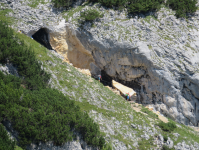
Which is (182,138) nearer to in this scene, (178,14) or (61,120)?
(61,120)

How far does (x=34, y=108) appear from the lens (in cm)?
1170

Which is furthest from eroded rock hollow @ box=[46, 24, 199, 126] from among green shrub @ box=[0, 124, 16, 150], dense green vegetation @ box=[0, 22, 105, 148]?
green shrub @ box=[0, 124, 16, 150]

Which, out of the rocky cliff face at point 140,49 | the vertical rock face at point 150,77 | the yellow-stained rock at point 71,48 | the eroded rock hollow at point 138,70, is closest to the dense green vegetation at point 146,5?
the rocky cliff face at point 140,49

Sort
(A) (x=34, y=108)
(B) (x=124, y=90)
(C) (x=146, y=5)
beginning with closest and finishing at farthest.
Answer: (A) (x=34, y=108) → (B) (x=124, y=90) → (C) (x=146, y=5)

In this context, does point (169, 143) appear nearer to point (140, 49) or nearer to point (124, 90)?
point (124, 90)

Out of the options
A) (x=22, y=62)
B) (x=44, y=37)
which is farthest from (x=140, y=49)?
(x=22, y=62)

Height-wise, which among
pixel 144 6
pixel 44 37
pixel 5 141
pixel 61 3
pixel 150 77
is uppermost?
pixel 144 6

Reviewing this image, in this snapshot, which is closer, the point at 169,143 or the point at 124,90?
the point at 169,143

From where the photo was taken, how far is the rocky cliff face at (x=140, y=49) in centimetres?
2486

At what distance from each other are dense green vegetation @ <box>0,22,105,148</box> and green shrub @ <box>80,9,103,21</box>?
12.9 metres

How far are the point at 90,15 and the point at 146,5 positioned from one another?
7840 millimetres

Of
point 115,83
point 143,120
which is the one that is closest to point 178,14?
point 115,83

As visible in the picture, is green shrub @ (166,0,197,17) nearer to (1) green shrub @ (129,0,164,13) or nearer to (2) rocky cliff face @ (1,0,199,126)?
(2) rocky cliff face @ (1,0,199,126)

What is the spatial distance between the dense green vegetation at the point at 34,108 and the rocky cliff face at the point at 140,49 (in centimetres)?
1219
